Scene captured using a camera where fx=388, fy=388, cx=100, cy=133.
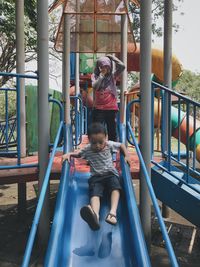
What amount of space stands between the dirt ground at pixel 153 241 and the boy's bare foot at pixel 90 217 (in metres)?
1.67

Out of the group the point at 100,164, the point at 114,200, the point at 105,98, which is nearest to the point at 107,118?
the point at 105,98

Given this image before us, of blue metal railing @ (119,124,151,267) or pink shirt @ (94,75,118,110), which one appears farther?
pink shirt @ (94,75,118,110)

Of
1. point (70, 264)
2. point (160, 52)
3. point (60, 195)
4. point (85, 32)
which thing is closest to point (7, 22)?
point (85, 32)

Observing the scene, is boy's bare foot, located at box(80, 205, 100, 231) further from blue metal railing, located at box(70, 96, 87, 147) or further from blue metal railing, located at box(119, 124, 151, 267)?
blue metal railing, located at box(70, 96, 87, 147)

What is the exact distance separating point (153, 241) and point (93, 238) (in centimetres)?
265

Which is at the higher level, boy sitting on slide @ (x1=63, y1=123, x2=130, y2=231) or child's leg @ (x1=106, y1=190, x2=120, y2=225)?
boy sitting on slide @ (x1=63, y1=123, x2=130, y2=231)

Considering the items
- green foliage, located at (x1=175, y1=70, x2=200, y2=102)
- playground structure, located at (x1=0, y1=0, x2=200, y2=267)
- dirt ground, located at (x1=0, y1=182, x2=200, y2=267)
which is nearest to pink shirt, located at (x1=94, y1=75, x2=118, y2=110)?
playground structure, located at (x1=0, y1=0, x2=200, y2=267)

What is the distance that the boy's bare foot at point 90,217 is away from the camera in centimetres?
316

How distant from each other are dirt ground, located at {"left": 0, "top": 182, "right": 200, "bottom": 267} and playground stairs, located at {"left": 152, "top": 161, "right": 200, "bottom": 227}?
3.56 feet

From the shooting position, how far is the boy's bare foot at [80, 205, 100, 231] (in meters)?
3.16

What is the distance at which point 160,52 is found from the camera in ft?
35.8

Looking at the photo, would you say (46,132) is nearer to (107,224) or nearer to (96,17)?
(107,224)

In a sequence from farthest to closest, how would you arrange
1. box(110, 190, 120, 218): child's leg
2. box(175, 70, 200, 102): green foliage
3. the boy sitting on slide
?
box(175, 70, 200, 102): green foliage
the boy sitting on slide
box(110, 190, 120, 218): child's leg

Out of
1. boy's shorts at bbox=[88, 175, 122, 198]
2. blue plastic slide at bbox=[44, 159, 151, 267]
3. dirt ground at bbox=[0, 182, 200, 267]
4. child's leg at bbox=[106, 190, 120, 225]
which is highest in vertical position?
boy's shorts at bbox=[88, 175, 122, 198]
